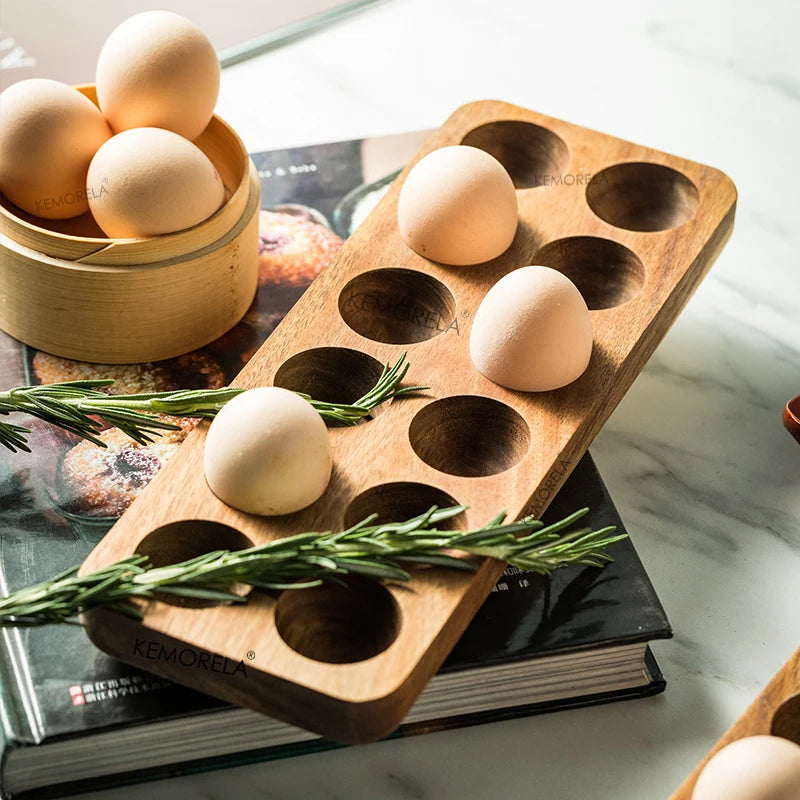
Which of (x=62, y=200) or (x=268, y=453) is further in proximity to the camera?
(x=62, y=200)

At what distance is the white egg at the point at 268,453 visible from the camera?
0.60m

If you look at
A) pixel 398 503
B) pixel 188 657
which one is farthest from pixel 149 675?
pixel 398 503

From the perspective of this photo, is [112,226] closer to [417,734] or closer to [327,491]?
[327,491]

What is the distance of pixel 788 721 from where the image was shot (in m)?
0.61

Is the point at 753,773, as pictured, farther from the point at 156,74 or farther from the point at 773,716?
the point at 156,74

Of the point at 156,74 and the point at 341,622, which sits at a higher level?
the point at 156,74

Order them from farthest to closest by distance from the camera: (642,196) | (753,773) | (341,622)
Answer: (642,196) → (341,622) → (753,773)

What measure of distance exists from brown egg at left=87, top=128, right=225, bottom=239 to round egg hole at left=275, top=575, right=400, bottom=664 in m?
0.26

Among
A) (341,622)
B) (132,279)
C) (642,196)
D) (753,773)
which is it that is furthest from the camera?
(642,196)

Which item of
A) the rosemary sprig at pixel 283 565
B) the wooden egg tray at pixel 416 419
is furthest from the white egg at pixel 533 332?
the rosemary sprig at pixel 283 565

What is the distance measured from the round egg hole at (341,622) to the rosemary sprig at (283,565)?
2 cm

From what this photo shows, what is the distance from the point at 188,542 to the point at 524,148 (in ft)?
1.44

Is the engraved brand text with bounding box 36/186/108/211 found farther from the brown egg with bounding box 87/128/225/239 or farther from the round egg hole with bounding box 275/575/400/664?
the round egg hole with bounding box 275/575/400/664

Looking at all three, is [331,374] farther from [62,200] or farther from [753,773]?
[753,773]
